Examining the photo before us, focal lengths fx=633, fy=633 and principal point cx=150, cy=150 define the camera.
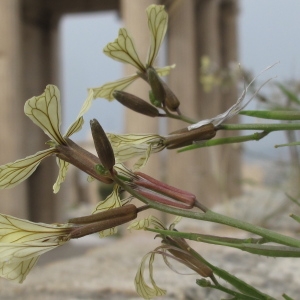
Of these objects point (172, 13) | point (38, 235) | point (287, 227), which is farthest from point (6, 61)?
point (38, 235)

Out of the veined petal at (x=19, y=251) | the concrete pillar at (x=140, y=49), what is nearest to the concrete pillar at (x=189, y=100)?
the concrete pillar at (x=140, y=49)

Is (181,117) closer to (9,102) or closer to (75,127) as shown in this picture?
(75,127)

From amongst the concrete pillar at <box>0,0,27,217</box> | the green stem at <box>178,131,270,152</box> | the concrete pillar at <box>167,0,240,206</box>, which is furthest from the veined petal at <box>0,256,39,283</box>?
the concrete pillar at <box>167,0,240,206</box>

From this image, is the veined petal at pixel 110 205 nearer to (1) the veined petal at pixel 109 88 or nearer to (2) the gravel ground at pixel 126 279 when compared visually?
(1) the veined petal at pixel 109 88

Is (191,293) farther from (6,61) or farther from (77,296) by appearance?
(6,61)

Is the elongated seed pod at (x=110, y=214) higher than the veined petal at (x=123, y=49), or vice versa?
the veined petal at (x=123, y=49)

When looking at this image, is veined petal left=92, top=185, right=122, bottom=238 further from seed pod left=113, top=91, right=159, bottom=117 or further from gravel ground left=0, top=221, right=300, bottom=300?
gravel ground left=0, top=221, right=300, bottom=300
